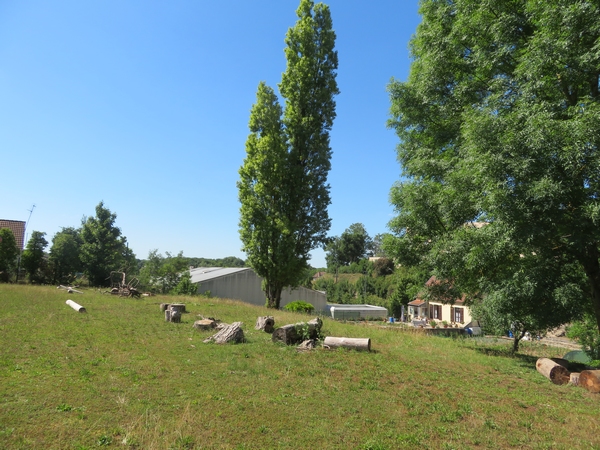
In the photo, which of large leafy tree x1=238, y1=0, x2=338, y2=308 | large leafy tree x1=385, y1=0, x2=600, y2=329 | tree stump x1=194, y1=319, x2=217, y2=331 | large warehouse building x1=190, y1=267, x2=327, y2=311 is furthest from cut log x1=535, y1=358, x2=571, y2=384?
large warehouse building x1=190, y1=267, x2=327, y2=311

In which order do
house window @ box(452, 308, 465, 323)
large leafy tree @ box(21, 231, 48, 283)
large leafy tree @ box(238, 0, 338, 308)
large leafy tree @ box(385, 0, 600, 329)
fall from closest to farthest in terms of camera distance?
large leafy tree @ box(385, 0, 600, 329) → large leafy tree @ box(238, 0, 338, 308) → large leafy tree @ box(21, 231, 48, 283) → house window @ box(452, 308, 465, 323)

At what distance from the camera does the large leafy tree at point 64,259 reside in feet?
123

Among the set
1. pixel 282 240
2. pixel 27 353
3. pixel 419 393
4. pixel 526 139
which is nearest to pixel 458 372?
pixel 419 393

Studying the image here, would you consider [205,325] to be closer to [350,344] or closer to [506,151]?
[350,344]

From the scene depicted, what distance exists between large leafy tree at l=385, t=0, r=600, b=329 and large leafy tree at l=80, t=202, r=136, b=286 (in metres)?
34.8

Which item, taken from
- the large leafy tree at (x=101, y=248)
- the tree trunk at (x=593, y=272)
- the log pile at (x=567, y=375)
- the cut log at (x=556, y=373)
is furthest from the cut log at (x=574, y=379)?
the large leafy tree at (x=101, y=248)

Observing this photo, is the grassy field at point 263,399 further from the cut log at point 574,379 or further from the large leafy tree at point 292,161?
the large leafy tree at point 292,161

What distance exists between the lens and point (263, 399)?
6484 millimetres

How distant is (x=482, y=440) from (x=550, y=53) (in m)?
8.67

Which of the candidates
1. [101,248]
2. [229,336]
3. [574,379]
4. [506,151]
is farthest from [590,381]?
[101,248]

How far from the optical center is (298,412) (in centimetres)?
603

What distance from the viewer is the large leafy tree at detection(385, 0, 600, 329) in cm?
805

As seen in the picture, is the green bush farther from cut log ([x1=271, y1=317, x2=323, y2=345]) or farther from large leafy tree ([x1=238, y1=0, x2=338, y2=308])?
cut log ([x1=271, y1=317, x2=323, y2=345])

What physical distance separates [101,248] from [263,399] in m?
38.4
